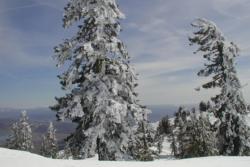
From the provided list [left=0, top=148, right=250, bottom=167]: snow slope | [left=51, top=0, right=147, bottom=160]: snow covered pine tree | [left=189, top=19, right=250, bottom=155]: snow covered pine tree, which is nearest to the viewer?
[left=0, top=148, right=250, bottom=167]: snow slope

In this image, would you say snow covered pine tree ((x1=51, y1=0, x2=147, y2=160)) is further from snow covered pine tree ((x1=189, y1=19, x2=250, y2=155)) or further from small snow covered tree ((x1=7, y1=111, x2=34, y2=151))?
small snow covered tree ((x1=7, y1=111, x2=34, y2=151))

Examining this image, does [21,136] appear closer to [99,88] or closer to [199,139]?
[199,139]

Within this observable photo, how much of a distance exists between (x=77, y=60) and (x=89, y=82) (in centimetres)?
142

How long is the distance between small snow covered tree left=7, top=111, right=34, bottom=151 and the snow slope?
203 ft

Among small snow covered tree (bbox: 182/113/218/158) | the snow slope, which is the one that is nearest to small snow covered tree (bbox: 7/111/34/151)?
small snow covered tree (bbox: 182/113/218/158)

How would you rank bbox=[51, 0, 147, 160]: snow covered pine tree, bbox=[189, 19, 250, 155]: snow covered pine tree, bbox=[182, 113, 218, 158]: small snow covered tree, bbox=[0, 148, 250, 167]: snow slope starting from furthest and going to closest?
bbox=[182, 113, 218, 158]: small snow covered tree < bbox=[189, 19, 250, 155]: snow covered pine tree < bbox=[51, 0, 147, 160]: snow covered pine tree < bbox=[0, 148, 250, 167]: snow slope

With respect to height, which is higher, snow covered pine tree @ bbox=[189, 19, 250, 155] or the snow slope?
snow covered pine tree @ bbox=[189, 19, 250, 155]

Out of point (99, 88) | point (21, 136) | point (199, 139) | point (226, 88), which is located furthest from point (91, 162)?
Answer: point (21, 136)

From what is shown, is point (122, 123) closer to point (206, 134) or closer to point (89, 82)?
point (89, 82)

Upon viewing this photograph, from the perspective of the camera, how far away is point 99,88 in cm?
1989

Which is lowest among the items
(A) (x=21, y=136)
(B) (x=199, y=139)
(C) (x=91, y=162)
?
(C) (x=91, y=162)

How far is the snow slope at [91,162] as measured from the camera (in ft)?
34.8

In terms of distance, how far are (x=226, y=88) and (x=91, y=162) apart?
1949 centimetres

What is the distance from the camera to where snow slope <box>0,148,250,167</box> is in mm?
10609
